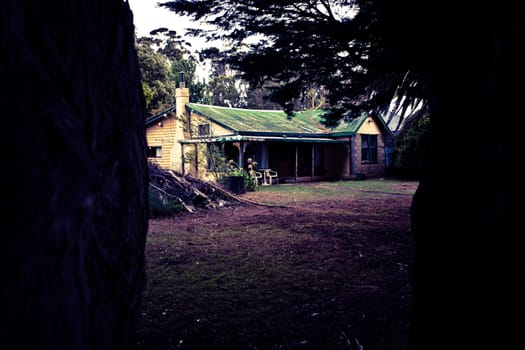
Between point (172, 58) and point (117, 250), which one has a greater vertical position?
point (172, 58)

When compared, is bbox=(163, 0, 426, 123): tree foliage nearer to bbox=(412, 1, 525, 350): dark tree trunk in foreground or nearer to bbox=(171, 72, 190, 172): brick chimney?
bbox=(412, 1, 525, 350): dark tree trunk in foreground

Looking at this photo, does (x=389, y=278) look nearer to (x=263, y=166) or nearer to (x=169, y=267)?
(x=169, y=267)

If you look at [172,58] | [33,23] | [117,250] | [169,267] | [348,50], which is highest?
[172,58]

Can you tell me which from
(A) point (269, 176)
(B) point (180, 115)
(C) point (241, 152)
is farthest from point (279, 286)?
(B) point (180, 115)

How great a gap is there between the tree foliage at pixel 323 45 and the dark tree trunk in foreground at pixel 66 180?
184 inches

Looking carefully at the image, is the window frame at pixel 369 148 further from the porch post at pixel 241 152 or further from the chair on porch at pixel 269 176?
the porch post at pixel 241 152

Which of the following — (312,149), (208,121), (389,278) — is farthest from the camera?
(312,149)

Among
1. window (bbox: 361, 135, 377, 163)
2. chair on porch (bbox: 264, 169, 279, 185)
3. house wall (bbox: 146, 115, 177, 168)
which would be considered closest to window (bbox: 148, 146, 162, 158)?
house wall (bbox: 146, 115, 177, 168)

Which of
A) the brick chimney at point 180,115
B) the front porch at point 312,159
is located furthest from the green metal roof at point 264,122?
the front porch at point 312,159

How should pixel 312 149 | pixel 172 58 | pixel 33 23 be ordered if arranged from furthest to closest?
pixel 172 58, pixel 312 149, pixel 33 23

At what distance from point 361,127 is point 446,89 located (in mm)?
26728

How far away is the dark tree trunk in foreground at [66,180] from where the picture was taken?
814 mm

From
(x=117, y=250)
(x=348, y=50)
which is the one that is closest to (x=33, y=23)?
(x=117, y=250)

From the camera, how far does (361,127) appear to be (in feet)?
90.7
